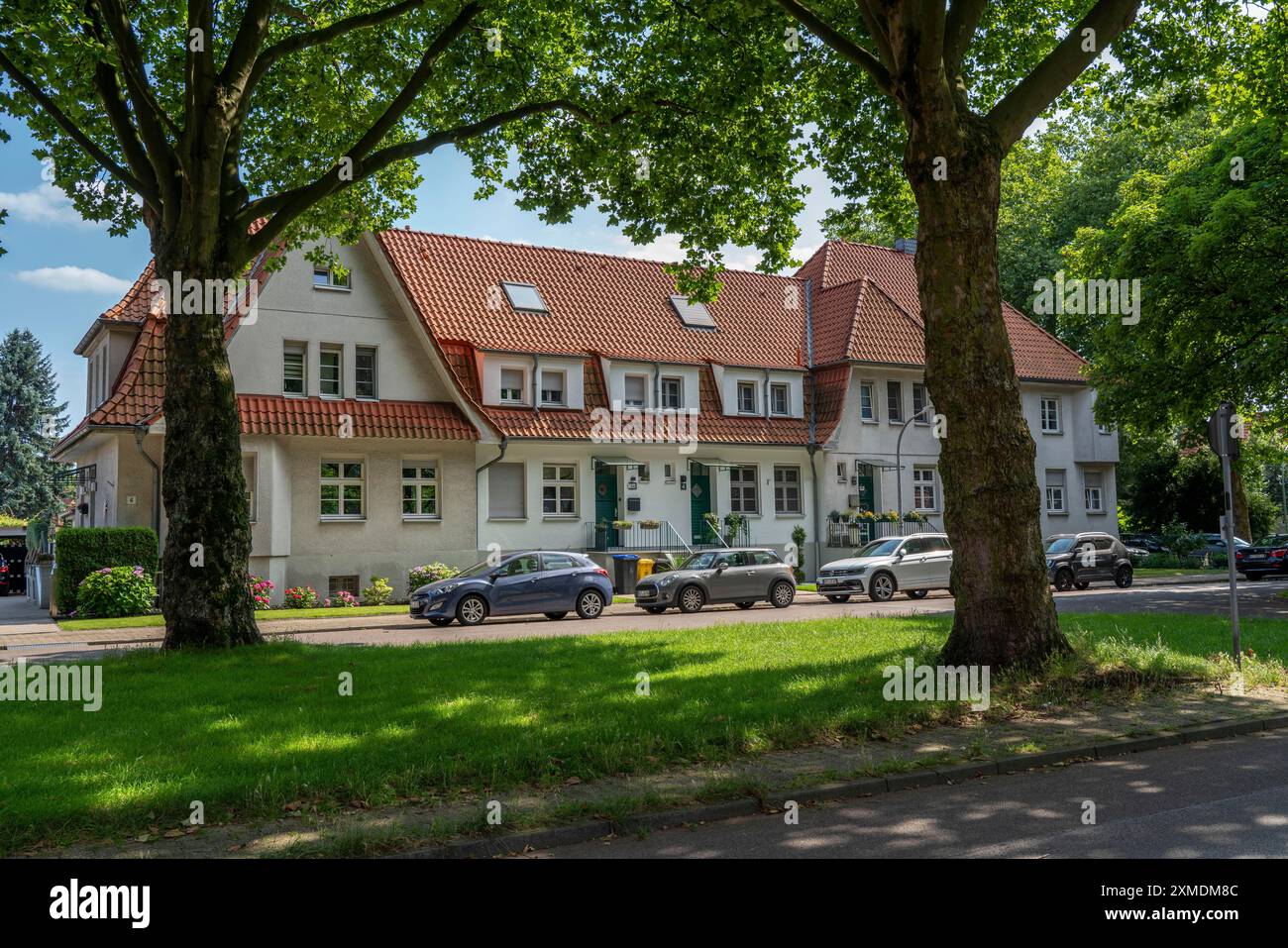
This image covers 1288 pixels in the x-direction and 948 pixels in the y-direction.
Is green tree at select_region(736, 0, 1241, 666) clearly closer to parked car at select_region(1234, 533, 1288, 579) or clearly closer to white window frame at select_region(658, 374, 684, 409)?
white window frame at select_region(658, 374, 684, 409)

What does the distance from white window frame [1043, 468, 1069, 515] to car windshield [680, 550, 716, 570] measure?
21678mm

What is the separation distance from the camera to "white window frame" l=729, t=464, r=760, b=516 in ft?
114

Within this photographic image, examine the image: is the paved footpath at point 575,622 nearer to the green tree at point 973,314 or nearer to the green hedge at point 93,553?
the green hedge at point 93,553

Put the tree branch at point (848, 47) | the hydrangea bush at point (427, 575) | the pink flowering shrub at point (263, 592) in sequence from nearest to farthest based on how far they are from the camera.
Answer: the tree branch at point (848, 47)
the pink flowering shrub at point (263, 592)
the hydrangea bush at point (427, 575)

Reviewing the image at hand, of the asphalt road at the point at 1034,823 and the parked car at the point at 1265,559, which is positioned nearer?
the asphalt road at the point at 1034,823

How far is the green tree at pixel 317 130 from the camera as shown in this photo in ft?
45.7

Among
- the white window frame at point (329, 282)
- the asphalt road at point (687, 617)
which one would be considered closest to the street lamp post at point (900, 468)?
the asphalt road at point (687, 617)

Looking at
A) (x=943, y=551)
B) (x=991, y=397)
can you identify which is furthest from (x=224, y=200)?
(x=943, y=551)

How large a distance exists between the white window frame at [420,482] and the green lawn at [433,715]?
1501 centimetres

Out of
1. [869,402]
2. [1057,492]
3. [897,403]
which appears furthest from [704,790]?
[1057,492]

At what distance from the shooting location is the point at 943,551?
94.4 feet

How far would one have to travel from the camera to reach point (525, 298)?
1312 inches

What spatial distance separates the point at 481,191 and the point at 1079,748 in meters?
15.1
